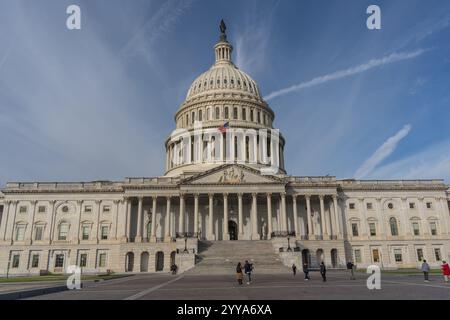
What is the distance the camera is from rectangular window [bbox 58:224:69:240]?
68.7m

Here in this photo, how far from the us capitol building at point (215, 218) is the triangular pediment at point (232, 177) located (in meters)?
0.18

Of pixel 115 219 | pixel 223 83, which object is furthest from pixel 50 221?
pixel 223 83

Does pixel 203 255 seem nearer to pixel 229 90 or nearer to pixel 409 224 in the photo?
pixel 409 224

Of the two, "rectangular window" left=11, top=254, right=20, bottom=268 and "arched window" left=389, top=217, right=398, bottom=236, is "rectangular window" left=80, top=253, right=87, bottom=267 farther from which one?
→ "arched window" left=389, top=217, right=398, bottom=236

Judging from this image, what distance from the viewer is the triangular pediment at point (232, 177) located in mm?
65750

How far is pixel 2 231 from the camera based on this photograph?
67.8 metres

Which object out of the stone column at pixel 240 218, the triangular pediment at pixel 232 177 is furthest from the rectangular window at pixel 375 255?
the stone column at pixel 240 218

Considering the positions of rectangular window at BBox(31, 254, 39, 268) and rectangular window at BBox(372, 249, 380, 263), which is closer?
rectangular window at BBox(31, 254, 39, 268)

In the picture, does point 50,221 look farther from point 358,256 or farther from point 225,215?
point 358,256

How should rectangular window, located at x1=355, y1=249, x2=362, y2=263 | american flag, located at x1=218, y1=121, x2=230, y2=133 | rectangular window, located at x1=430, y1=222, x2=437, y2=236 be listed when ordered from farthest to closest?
1. american flag, located at x1=218, y1=121, x2=230, y2=133
2. rectangular window, located at x1=430, y1=222, x2=437, y2=236
3. rectangular window, located at x1=355, y1=249, x2=362, y2=263

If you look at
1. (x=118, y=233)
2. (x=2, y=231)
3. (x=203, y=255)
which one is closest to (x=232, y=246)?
(x=203, y=255)

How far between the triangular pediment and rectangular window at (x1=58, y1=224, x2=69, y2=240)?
23940 millimetres

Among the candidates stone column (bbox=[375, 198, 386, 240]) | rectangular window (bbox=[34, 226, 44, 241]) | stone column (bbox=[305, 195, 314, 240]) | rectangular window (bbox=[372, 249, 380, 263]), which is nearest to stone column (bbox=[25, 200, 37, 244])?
rectangular window (bbox=[34, 226, 44, 241])

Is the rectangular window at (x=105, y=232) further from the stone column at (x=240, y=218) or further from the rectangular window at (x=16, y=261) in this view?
the stone column at (x=240, y=218)
